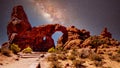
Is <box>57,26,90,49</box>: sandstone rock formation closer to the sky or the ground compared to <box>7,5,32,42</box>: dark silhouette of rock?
closer to the ground

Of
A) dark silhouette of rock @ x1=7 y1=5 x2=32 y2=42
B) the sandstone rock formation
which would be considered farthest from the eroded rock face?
the sandstone rock formation

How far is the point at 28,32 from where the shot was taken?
53.0 metres

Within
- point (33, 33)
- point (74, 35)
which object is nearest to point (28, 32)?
point (33, 33)

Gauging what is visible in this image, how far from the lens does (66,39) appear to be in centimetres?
5138

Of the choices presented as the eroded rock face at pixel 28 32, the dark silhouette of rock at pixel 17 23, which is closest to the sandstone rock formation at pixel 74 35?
the eroded rock face at pixel 28 32

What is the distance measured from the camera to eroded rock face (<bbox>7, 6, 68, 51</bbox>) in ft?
171

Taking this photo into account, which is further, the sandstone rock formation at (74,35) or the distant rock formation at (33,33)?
the distant rock formation at (33,33)

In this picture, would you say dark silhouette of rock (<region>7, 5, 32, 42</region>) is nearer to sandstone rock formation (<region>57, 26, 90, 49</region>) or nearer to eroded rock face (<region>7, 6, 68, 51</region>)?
eroded rock face (<region>7, 6, 68, 51</region>)

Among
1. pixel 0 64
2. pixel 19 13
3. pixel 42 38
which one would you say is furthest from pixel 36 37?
pixel 0 64

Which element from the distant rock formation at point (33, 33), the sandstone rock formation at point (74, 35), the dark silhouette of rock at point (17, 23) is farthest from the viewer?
the dark silhouette of rock at point (17, 23)

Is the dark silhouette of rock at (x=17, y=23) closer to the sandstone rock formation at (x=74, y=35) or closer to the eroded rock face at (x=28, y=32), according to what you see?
→ the eroded rock face at (x=28, y=32)

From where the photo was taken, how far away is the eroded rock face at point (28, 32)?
52125mm

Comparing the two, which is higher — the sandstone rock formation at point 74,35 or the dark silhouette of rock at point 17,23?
the dark silhouette of rock at point 17,23

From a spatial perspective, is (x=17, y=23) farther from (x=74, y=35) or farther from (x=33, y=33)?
(x=74, y=35)
